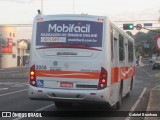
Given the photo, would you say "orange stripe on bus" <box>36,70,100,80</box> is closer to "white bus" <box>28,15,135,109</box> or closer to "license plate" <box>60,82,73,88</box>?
"white bus" <box>28,15,135,109</box>

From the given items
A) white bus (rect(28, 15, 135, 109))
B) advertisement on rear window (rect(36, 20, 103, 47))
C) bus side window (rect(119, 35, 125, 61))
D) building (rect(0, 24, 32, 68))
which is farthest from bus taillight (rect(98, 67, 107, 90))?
building (rect(0, 24, 32, 68))

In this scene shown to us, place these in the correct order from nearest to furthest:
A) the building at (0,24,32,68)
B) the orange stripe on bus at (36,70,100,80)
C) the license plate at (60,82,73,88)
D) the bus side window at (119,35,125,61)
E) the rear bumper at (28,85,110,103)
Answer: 1. the rear bumper at (28,85,110,103)
2. the orange stripe on bus at (36,70,100,80)
3. the license plate at (60,82,73,88)
4. the bus side window at (119,35,125,61)
5. the building at (0,24,32,68)

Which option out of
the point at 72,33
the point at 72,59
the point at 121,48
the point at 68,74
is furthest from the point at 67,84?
the point at 121,48

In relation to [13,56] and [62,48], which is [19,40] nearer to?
[13,56]

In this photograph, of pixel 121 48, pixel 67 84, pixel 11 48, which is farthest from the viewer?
pixel 11 48

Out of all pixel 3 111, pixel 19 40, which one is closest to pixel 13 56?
pixel 19 40

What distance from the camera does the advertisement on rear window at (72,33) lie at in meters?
12.3

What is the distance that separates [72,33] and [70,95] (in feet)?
5.77

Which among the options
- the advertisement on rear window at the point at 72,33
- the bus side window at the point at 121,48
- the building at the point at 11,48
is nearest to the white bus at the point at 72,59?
the advertisement on rear window at the point at 72,33

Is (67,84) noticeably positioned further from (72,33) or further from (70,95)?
(72,33)

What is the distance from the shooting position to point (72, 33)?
12.4m

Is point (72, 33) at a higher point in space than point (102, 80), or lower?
higher

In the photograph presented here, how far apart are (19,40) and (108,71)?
9318 centimetres

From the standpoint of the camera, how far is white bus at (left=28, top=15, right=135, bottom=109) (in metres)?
12.1
